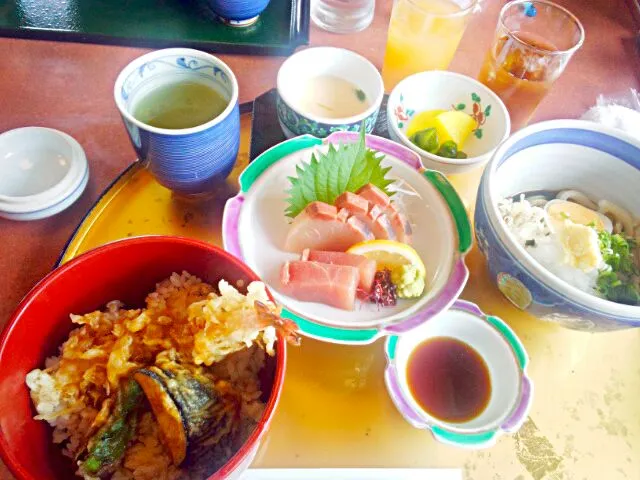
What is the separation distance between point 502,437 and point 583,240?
1.52ft

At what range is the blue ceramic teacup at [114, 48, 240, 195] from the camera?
1.10m

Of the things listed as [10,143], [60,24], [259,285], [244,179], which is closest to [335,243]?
[244,179]

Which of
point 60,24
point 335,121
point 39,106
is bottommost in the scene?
point 39,106

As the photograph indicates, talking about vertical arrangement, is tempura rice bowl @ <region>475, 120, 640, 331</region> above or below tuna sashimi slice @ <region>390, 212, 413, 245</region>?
above

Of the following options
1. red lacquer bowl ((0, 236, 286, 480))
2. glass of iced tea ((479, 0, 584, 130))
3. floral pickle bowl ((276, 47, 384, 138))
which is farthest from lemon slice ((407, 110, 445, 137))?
red lacquer bowl ((0, 236, 286, 480))

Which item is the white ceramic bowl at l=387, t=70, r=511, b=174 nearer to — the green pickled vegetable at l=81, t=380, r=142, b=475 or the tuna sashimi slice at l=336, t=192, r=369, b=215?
the tuna sashimi slice at l=336, t=192, r=369, b=215

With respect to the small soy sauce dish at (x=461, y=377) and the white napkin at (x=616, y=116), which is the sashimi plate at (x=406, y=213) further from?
the white napkin at (x=616, y=116)

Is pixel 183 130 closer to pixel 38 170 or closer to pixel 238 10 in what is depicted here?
pixel 38 170

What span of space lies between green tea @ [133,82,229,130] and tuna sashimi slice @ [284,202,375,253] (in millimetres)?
333

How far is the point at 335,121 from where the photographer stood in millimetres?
1347

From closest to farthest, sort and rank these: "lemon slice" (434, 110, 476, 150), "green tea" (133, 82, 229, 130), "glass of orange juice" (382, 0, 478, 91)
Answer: "green tea" (133, 82, 229, 130) < "lemon slice" (434, 110, 476, 150) < "glass of orange juice" (382, 0, 478, 91)

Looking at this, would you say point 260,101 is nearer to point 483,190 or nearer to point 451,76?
point 451,76

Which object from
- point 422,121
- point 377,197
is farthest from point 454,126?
point 377,197

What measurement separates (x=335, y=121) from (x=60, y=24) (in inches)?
45.7
